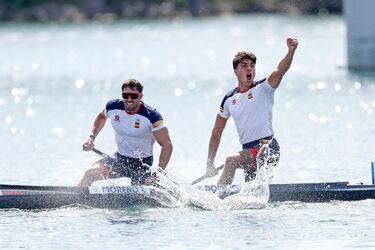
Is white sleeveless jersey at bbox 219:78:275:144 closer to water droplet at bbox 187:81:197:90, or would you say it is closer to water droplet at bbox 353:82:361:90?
water droplet at bbox 353:82:361:90

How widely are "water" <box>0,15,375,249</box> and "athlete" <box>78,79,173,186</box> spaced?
0.58m

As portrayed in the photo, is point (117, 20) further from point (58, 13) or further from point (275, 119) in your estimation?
point (275, 119)

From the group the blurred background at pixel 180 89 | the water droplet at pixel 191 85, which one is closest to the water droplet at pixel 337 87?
the blurred background at pixel 180 89

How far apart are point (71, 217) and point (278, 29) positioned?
87342mm

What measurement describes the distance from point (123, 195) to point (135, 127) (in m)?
1.01

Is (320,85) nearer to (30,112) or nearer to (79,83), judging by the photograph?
(79,83)

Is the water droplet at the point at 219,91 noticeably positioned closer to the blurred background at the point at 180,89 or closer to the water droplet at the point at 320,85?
the blurred background at the point at 180,89

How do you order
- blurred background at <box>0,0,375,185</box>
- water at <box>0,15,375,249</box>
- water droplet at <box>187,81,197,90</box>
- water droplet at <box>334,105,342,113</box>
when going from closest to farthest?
1. water at <box>0,15,375,249</box>
2. blurred background at <box>0,0,375,185</box>
3. water droplet at <box>334,105,342,113</box>
4. water droplet at <box>187,81,197,90</box>

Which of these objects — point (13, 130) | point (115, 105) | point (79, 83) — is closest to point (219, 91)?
point (79, 83)

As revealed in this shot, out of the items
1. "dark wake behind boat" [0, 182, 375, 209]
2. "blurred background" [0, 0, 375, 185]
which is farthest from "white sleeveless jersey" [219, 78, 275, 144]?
"blurred background" [0, 0, 375, 185]

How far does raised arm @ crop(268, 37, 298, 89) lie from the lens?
2023 cm

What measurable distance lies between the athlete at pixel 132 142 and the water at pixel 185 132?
58cm

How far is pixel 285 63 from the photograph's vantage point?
20.4 m

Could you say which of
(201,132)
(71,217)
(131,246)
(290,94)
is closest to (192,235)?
(131,246)
